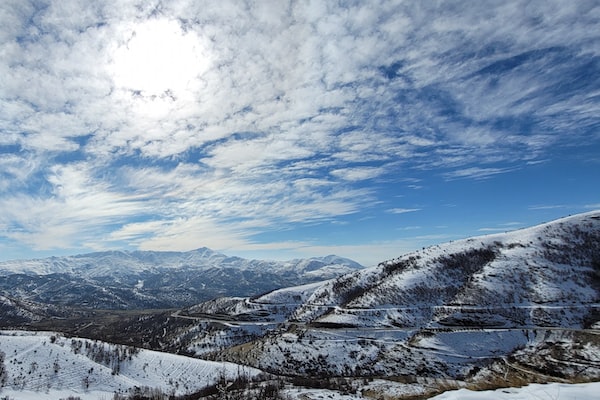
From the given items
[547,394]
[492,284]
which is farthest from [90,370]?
[492,284]

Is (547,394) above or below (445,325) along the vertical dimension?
above

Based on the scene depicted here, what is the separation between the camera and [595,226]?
157 m

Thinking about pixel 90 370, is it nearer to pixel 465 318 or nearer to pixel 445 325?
pixel 445 325

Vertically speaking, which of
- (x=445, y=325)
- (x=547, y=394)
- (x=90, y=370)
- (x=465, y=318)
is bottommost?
(x=90, y=370)

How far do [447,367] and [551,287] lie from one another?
196 feet

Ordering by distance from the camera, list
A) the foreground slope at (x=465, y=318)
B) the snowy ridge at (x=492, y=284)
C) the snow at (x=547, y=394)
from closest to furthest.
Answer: the snow at (x=547, y=394) → the foreground slope at (x=465, y=318) → the snowy ridge at (x=492, y=284)

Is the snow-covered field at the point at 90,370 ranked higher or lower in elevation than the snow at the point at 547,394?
lower

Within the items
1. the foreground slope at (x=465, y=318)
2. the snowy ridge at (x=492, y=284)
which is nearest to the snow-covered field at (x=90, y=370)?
the foreground slope at (x=465, y=318)

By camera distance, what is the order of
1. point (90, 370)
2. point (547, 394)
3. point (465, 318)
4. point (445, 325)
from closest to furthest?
point (547, 394) < point (90, 370) < point (445, 325) < point (465, 318)

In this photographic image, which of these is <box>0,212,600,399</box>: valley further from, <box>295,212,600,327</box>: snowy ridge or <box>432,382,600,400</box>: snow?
<box>432,382,600,400</box>: snow

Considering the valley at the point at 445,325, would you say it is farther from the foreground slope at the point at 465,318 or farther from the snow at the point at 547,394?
the snow at the point at 547,394

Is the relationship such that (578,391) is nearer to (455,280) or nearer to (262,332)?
(455,280)

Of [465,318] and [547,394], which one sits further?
[465,318]

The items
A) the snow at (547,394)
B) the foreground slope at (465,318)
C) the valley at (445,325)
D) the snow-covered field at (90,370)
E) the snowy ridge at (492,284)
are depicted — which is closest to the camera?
the snow at (547,394)
